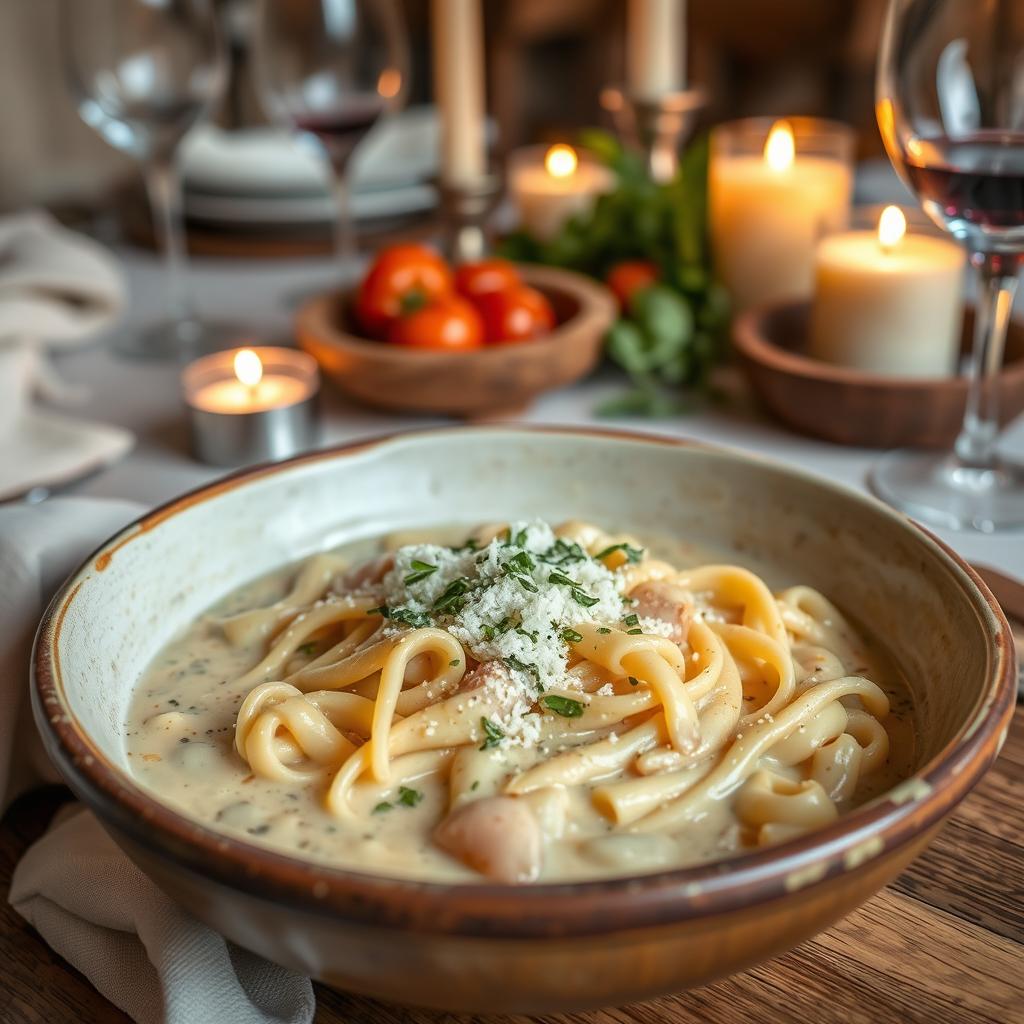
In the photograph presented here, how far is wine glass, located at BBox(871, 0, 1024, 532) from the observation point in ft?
5.90

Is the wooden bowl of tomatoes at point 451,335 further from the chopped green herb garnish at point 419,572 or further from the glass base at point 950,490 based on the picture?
the chopped green herb garnish at point 419,572

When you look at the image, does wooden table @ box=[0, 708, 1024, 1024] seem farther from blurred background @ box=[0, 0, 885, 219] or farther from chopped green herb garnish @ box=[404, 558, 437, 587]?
blurred background @ box=[0, 0, 885, 219]

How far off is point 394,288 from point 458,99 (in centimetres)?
67

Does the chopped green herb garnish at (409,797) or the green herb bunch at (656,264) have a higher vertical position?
the green herb bunch at (656,264)

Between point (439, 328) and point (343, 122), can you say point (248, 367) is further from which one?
point (343, 122)

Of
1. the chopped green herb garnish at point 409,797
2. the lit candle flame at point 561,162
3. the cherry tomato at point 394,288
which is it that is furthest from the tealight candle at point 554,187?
the chopped green herb garnish at point 409,797

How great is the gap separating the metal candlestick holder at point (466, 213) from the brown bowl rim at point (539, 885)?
201cm

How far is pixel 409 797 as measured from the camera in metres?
1.24

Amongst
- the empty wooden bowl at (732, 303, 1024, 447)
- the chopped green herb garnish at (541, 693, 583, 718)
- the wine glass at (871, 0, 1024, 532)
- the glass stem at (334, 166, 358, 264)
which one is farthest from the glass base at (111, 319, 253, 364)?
the chopped green herb garnish at (541, 693, 583, 718)

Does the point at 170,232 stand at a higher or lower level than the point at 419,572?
higher

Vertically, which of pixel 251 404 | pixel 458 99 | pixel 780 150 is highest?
pixel 458 99

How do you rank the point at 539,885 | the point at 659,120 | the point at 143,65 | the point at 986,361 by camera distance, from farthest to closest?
1. the point at 659,120
2. the point at 143,65
3. the point at 986,361
4. the point at 539,885

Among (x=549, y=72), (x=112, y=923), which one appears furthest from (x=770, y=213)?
(x=549, y=72)

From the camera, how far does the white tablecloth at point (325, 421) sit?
7.11 ft
